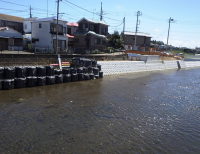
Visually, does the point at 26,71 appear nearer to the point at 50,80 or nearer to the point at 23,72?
the point at 23,72

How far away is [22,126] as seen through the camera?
7211 millimetres

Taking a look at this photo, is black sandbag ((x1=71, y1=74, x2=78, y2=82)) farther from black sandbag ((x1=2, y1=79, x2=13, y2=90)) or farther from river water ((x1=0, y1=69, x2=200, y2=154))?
black sandbag ((x1=2, y1=79, x2=13, y2=90))

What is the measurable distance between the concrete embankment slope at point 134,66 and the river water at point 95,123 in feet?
31.3

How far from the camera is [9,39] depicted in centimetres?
3028

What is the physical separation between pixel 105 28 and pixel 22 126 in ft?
117

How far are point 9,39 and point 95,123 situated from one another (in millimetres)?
28671

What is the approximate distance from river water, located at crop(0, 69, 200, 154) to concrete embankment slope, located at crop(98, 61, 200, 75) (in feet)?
31.3

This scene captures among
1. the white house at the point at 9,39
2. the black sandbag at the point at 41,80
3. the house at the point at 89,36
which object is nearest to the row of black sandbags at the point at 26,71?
the black sandbag at the point at 41,80

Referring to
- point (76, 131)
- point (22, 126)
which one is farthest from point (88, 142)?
point (22, 126)

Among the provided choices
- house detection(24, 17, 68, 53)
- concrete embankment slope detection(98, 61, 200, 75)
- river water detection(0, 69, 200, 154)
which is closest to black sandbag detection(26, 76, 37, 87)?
river water detection(0, 69, 200, 154)

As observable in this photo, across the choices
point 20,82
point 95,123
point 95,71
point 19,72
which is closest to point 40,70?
point 19,72

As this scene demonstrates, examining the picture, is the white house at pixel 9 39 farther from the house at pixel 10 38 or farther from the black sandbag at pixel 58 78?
the black sandbag at pixel 58 78

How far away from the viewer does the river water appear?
239 inches

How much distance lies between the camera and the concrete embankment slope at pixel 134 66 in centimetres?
2181
